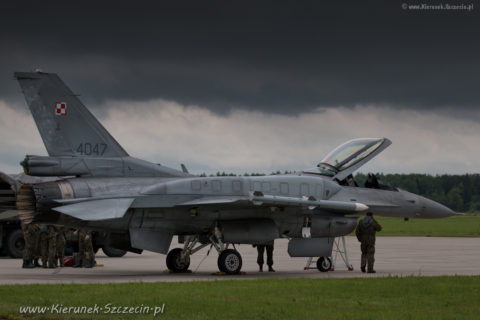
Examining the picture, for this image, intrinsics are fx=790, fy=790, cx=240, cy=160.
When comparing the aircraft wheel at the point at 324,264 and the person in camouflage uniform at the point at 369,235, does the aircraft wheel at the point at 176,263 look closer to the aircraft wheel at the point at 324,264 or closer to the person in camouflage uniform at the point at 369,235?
the aircraft wheel at the point at 324,264

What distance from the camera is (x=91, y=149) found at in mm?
19469

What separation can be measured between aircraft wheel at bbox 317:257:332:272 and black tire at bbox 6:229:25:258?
486 inches

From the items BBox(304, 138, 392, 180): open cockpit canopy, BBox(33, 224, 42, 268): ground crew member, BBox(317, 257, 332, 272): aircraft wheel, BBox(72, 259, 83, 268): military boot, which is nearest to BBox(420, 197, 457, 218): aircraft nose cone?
BBox(304, 138, 392, 180): open cockpit canopy

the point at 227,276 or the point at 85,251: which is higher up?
the point at 85,251

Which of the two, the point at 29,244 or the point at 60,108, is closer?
the point at 60,108

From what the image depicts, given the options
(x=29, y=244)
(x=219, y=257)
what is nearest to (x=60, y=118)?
(x=219, y=257)

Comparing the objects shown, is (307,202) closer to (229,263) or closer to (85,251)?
(229,263)

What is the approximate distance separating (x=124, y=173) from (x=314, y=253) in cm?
548

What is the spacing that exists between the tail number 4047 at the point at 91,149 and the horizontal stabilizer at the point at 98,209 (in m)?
1.53

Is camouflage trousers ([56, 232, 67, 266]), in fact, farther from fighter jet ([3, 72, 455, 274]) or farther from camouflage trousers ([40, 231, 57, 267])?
fighter jet ([3, 72, 455, 274])

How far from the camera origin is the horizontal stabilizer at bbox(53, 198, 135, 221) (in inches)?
701

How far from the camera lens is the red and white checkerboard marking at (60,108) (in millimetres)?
19117

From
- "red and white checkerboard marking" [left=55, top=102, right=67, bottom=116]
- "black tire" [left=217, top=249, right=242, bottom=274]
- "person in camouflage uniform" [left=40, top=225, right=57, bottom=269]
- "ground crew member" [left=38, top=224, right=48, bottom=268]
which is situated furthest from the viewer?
"ground crew member" [left=38, top=224, right=48, bottom=268]

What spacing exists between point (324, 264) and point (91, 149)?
23.7ft
